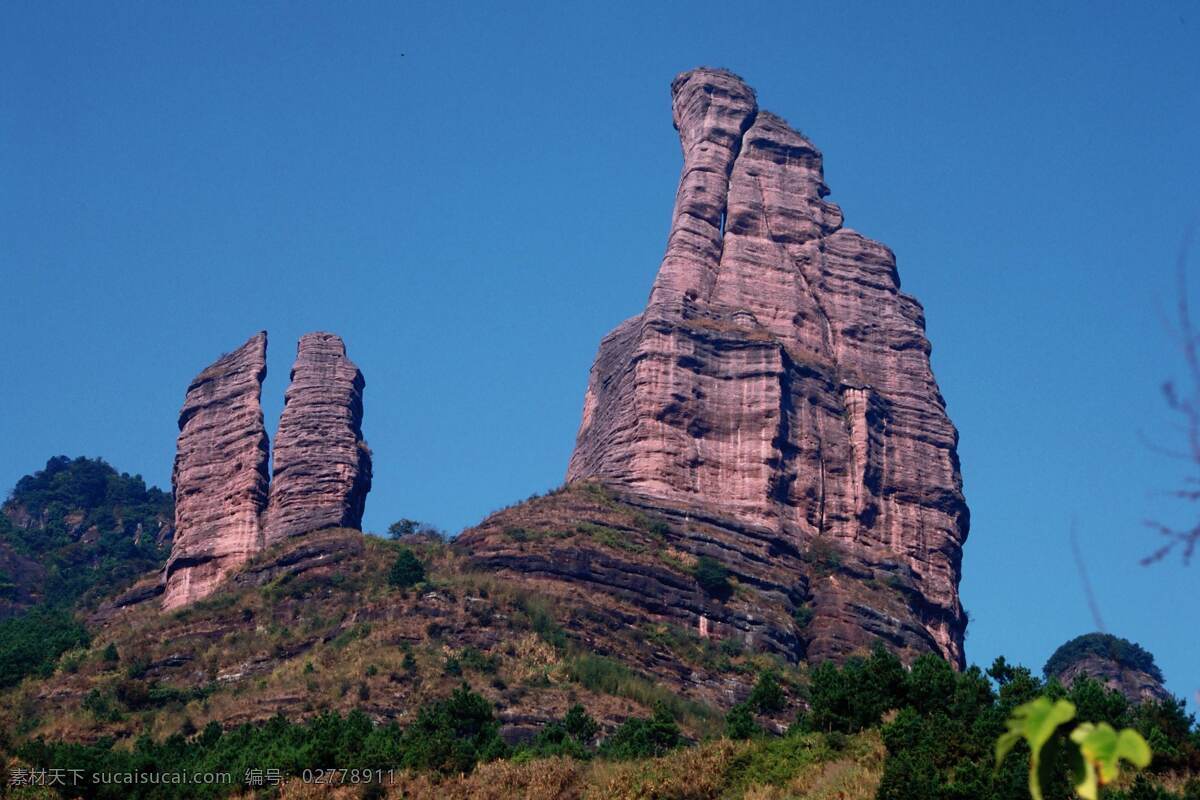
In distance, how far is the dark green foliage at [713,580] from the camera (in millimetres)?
82875

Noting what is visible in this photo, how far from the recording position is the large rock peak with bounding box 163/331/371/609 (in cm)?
9512

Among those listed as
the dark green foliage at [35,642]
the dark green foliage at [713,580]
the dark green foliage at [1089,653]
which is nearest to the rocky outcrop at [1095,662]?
the dark green foliage at [1089,653]

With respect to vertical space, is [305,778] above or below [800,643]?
below

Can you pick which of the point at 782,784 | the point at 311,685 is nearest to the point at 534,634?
the point at 311,685

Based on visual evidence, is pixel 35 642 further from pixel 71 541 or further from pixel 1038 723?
pixel 1038 723

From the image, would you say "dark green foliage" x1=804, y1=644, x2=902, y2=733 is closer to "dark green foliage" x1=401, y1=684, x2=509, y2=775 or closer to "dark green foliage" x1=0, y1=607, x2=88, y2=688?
"dark green foliage" x1=401, y1=684, x2=509, y2=775

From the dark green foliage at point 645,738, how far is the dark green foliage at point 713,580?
2226 centimetres

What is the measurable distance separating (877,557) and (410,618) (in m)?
31.9

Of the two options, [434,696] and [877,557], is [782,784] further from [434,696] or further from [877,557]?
[877,557]

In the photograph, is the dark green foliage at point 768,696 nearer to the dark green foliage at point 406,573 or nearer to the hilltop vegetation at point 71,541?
the dark green foliage at point 406,573

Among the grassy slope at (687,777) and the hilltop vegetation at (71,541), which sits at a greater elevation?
the hilltop vegetation at (71,541)

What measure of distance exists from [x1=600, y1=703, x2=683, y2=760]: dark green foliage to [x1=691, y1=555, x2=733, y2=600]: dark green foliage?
22.3 meters

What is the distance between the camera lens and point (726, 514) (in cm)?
9162

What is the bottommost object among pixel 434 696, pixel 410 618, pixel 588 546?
pixel 434 696
